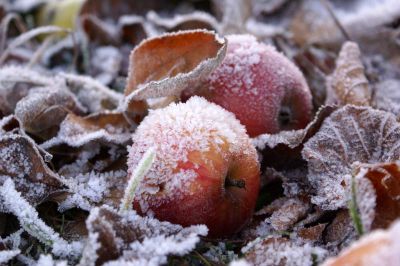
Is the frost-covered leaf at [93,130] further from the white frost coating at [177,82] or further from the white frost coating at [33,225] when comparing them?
the white frost coating at [33,225]

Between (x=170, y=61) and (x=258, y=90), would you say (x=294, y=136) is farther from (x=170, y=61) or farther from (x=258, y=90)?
(x=170, y=61)

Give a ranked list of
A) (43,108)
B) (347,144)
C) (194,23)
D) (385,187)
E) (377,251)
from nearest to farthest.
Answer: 1. (377,251)
2. (385,187)
3. (347,144)
4. (43,108)
5. (194,23)

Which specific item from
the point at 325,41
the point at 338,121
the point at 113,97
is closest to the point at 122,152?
the point at 113,97

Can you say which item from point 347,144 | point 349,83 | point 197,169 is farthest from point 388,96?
point 197,169

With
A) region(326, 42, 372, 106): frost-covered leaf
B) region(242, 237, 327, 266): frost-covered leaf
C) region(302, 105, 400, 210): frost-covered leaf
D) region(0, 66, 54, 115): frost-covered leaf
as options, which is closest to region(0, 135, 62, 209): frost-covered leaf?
region(0, 66, 54, 115): frost-covered leaf

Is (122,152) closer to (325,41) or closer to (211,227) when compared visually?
(211,227)

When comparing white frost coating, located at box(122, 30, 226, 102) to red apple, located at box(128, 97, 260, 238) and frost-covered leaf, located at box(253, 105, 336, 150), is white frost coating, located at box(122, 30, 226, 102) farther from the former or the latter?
frost-covered leaf, located at box(253, 105, 336, 150)
